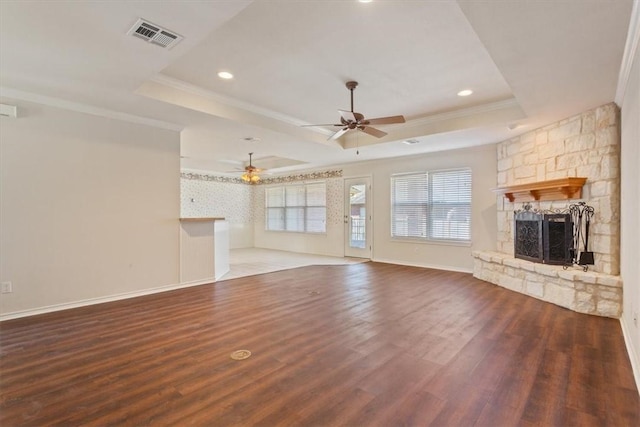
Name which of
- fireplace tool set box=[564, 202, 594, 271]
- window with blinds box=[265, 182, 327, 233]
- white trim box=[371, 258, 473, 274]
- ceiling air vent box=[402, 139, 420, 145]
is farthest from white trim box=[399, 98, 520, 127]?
window with blinds box=[265, 182, 327, 233]

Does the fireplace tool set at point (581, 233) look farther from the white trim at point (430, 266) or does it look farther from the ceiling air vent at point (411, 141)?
the ceiling air vent at point (411, 141)

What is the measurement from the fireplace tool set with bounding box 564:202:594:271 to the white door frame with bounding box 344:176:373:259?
4.32 meters

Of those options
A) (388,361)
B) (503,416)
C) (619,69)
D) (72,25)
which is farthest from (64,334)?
(619,69)

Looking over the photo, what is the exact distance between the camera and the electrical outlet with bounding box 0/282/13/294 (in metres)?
3.47

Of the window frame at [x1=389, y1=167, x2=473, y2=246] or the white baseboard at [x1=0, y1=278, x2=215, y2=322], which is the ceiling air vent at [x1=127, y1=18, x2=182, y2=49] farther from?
the window frame at [x1=389, y1=167, x2=473, y2=246]

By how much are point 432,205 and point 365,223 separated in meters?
1.85

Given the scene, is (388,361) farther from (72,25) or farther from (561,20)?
(72,25)

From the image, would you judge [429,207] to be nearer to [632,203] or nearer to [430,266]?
[430,266]

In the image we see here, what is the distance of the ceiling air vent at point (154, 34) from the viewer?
236 centimetres

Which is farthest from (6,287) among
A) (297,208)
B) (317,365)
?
(297,208)

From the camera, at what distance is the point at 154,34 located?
248 centimetres

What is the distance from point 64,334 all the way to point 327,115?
4431mm

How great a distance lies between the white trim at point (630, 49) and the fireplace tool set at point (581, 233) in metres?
1.44

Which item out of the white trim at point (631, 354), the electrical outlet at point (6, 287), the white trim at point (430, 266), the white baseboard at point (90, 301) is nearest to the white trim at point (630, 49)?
the white trim at point (631, 354)
